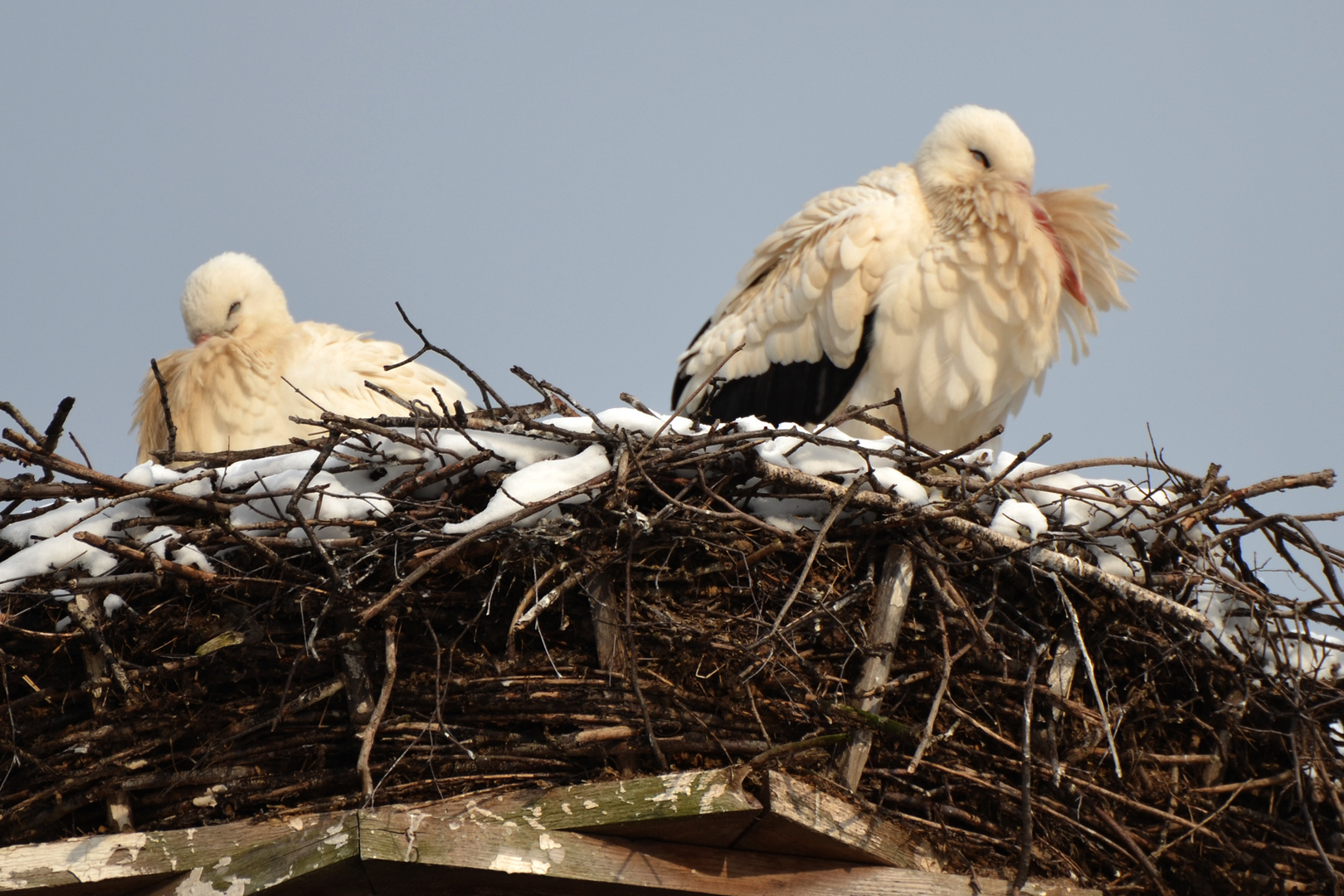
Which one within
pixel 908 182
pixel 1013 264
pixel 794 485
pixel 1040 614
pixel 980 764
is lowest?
pixel 980 764

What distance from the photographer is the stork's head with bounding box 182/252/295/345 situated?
197 inches

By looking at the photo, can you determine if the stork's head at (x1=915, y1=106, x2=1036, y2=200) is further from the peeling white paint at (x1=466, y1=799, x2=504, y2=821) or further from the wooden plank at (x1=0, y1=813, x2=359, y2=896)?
the wooden plank at (x1=0, y1=813, x2=359, y2=896)

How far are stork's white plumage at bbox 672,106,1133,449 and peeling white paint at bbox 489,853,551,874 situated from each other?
197cm

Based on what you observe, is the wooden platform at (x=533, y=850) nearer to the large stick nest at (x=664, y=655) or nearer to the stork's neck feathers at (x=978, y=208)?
the large stick nest at (x=664, y=655)

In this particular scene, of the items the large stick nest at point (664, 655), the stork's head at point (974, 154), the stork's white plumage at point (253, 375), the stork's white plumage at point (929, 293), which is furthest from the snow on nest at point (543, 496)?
the stork's head at point (974, 154)

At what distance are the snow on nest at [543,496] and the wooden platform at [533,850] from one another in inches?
19.3

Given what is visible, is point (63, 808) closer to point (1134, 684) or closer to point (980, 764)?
point (980, 764)

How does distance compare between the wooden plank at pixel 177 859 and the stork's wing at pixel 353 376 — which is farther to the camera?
the stork's wing at pixel 353 376

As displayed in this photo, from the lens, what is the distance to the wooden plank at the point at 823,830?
2.42 meters

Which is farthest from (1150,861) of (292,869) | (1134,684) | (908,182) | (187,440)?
(187,440)

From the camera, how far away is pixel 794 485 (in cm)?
271

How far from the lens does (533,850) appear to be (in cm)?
239

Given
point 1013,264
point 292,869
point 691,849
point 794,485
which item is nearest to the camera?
point 292,869

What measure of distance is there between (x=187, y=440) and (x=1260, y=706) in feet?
10.8
